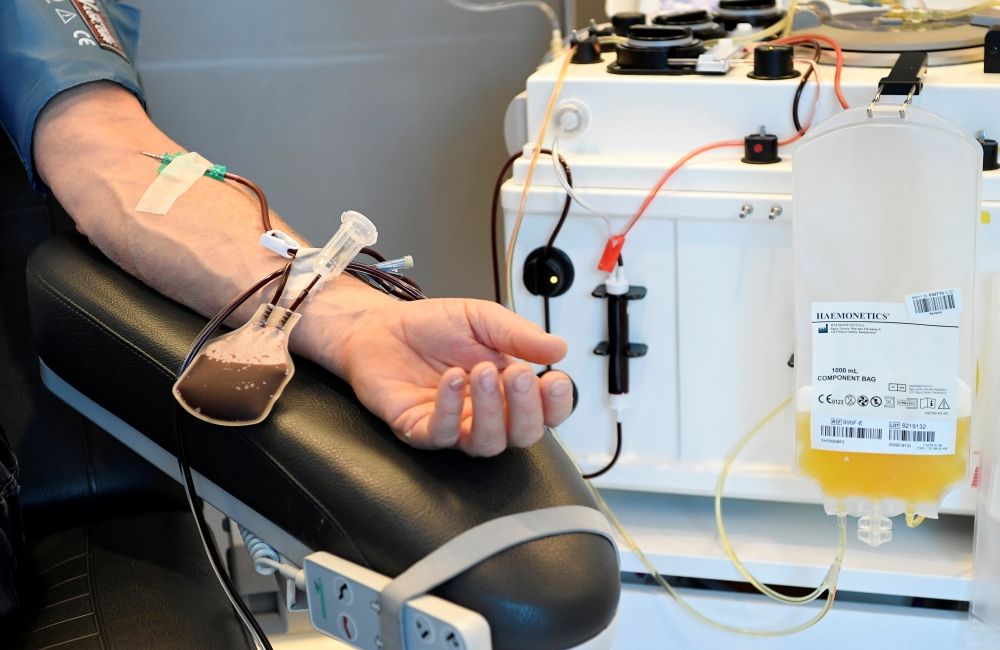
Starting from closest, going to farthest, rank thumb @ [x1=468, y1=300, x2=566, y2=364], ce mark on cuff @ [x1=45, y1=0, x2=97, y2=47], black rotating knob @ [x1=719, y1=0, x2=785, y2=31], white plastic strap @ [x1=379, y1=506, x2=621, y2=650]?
white plastic strap @ [x1=379, y1=506, x2=621, y2=650] → thumb @ [x1=468, y1=300, x2=566, y2=364] → ce mark on cuff @ [x1=45, y1=0, x2=97, y2=47] → black rotating knob @ [x1=719, y1=0, x2=785, y2=31]

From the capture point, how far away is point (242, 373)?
2.11 feet

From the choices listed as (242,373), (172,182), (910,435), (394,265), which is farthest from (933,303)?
(172,182)

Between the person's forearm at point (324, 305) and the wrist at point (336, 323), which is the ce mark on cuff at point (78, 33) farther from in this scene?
the wrist at point (336, 323)

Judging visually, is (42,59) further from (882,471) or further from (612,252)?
(882,471)

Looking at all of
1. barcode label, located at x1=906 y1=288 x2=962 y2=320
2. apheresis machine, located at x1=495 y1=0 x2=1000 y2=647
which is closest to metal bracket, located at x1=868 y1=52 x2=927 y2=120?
apheresis machine, located at x1=495 y1=0 x2=1000 y2=647

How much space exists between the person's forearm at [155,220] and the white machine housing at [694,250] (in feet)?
1.03

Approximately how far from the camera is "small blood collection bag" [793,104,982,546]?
0.86 m

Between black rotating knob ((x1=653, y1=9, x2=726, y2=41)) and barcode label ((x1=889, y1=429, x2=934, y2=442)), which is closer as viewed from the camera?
barcode label ((x1=889, y1=429, x2=934, y2=442))

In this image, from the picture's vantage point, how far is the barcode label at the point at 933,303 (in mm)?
849

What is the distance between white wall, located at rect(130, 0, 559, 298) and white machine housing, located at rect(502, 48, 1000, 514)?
1.28ft

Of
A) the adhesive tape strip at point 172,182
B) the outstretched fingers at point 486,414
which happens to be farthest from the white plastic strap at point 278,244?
the outstretched fingers at point 486,414

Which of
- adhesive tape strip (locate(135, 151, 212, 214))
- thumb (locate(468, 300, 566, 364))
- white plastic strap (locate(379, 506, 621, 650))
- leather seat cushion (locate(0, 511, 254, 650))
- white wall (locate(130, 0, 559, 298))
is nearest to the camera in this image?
white plastic strap (locate(379, 506, 621, 650))

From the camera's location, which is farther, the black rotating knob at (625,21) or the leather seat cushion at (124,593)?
the black rotating knob at (625,21)

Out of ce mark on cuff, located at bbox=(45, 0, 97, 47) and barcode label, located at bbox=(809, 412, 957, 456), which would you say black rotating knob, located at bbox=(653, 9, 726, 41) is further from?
ce mark on cuff, located at bbox=(45, 0, 97, 47)
